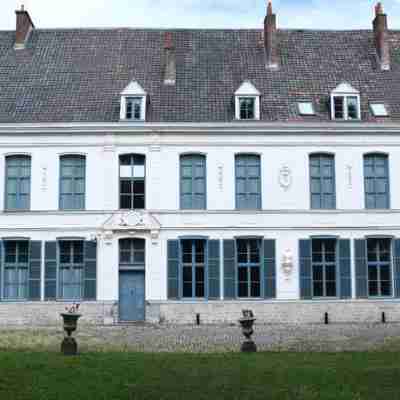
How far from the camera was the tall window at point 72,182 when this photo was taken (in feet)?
85.4

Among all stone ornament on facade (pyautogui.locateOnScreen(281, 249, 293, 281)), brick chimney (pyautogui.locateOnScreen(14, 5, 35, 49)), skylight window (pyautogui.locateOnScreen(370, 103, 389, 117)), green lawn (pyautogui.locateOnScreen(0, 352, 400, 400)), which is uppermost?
brick chimney (pyautogui.locateOnScreen(14, 5, 35, 49))

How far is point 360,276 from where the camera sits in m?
25.9

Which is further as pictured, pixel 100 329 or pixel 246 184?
pixel 246 184

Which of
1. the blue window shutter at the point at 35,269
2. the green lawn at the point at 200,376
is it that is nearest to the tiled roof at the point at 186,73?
the blue window shutter at the point at 35,269

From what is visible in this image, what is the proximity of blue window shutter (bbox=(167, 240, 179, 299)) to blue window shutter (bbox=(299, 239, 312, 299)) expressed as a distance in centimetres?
410

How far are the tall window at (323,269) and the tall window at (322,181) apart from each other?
1285 mm

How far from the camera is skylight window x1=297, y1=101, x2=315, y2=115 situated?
26812 mm

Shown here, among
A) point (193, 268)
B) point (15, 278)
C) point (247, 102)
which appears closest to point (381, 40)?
point (247, 102)

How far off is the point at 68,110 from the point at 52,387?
16.5 metres

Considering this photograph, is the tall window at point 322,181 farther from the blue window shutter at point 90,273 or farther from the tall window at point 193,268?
the blue window shutter at point 90,273

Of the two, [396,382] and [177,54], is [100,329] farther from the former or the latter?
[396,382]

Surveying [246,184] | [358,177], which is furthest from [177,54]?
[358,177]

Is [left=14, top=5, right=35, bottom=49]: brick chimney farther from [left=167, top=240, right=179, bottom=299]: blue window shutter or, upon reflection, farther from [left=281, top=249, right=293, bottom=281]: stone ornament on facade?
[left=281, top=249, right=293, bottom=281]: stone ornament on facade

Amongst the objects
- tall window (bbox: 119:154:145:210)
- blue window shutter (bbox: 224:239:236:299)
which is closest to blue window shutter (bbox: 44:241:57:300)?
tall window (bbox: 119:154:145:210)
